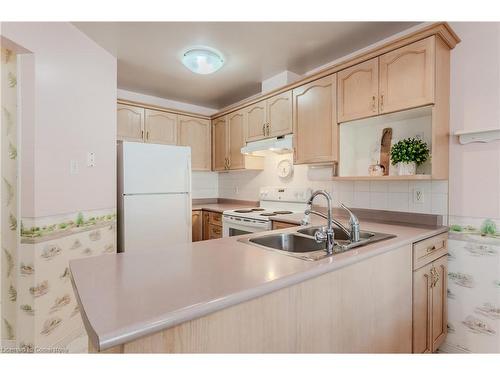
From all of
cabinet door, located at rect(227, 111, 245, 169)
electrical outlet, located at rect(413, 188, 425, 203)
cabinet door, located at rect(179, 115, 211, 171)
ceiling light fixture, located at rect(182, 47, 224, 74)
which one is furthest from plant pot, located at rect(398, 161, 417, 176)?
cabinet door, located at rect(179, 115, 211, 171)

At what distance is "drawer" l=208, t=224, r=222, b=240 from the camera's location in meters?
3.23

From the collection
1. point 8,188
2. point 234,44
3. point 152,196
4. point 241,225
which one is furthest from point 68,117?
point 241,225

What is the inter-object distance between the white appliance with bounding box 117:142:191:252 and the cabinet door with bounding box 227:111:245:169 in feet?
2.25

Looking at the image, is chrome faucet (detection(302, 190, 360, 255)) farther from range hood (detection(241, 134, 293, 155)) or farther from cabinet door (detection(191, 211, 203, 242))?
cabinet door (detection(191, 211, 203, 242))

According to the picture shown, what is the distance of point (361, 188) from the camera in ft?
7.83

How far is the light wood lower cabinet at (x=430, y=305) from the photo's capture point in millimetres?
1553

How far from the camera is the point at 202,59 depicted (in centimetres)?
227

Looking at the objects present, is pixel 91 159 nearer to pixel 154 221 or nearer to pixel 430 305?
pixel 154 221

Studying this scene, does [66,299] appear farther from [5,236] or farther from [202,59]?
[202,59]

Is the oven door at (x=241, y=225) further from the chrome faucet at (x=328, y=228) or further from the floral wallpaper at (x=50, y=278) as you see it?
the floral wallpaper at (x=50, y=278)

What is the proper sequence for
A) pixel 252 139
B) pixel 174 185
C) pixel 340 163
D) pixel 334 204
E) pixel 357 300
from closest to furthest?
pixel 357 300, pixel 340 163, pixel 334 204, pixel 174 185, pixel 252 139

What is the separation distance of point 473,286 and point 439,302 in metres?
0.25
